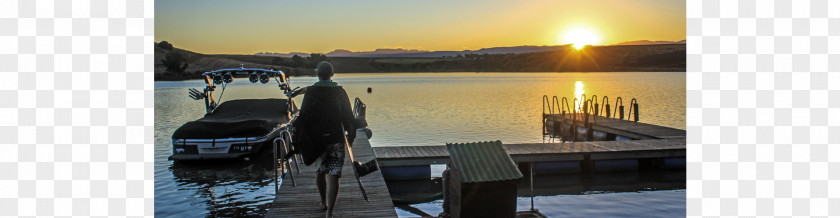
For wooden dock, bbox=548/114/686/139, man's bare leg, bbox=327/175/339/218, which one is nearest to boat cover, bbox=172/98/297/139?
man's bare leg, bbox=327/175/339/218

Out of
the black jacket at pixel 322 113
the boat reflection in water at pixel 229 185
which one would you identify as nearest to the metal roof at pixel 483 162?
the black jacket at pixel 322 113

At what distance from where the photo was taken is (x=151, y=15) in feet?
17.1

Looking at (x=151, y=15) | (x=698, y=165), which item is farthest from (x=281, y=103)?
(x=698, y=165)

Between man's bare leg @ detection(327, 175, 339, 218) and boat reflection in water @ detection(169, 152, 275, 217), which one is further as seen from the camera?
boat reflection in water @ detection(169, 152, 275, 217)

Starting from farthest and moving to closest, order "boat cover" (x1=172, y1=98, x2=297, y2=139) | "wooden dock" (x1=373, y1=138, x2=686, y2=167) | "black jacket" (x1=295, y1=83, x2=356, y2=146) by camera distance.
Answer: "boat cover" (x1=172, y1=98, x2=297, y2=139), "wooden dock" (x1=373, y1=138, x2=686, y2=167), "black jacket" (x1=295, y1=83, x2=356, y2=146)

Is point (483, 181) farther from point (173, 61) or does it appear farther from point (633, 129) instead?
point (173, 61)

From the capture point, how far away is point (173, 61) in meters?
141

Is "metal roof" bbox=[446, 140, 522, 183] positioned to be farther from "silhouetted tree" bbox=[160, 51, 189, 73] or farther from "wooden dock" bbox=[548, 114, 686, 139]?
"silhouetted tree" bbox=[160, 51, 189, 73]

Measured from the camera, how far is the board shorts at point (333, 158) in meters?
6.92

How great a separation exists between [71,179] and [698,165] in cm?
515

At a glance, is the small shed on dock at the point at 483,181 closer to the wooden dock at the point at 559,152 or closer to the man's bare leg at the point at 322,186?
the man's bare leg at the point at 322,186

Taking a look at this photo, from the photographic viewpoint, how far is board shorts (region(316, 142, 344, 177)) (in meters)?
6.92

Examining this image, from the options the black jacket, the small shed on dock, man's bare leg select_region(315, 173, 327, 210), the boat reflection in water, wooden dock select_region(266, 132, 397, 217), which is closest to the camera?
the black jacket

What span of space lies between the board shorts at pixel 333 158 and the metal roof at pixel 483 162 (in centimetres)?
131
